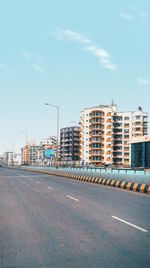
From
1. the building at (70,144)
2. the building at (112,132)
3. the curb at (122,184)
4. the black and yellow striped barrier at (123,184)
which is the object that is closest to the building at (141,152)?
the building at (112,132)

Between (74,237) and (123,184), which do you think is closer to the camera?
(74,237)

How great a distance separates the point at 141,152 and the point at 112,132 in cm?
3485

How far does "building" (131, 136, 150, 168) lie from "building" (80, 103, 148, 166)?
83.2 feet

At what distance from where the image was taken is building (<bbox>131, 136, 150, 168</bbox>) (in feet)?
343

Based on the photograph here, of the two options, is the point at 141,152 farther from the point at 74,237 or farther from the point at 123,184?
the point at 74,237

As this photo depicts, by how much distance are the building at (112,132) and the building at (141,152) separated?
83.2ft

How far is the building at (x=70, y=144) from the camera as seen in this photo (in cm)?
17550

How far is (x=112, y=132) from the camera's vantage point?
5551 inches

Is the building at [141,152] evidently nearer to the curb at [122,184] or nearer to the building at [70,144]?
the building at [70,144]

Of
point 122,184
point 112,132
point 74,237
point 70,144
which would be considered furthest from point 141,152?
point 74,237

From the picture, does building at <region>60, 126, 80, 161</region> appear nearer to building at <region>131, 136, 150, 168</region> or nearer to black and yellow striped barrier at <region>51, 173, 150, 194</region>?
building at <region>131, 136, 150, 168</region>

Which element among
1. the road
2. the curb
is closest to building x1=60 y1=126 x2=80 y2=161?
the curb

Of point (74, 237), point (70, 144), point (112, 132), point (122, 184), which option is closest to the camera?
point (74, 237)

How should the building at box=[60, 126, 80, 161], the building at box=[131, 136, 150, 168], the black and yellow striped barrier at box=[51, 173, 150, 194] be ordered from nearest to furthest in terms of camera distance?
1. the black and yellow striped barrier at box=[51, 173, 150, 194]
2. the building at box=[131, 136, 150, 168]
3. the building at box=[60, 126, 80, 161]
